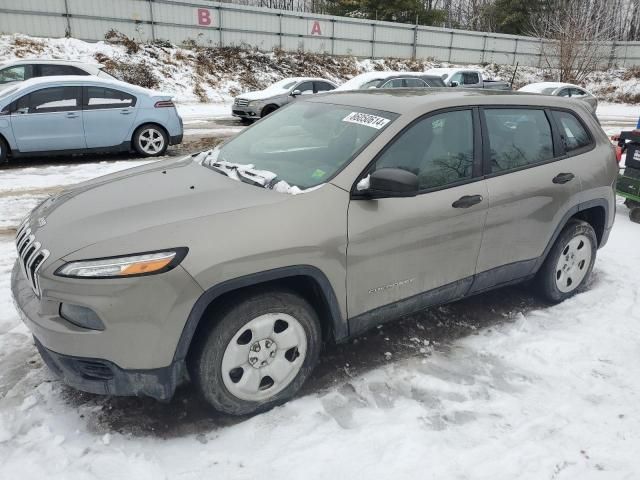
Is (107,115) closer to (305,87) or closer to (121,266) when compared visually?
(121,266)

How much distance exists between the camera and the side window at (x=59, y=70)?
37.5 ft

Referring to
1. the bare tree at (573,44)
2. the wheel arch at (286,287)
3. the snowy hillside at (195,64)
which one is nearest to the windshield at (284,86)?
the snowy hillside at (195,64)

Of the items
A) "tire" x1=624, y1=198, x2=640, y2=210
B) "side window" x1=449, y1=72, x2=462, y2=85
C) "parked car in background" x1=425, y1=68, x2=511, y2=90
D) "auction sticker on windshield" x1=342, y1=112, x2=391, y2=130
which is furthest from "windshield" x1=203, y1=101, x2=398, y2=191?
"side window" x1=449, y1=72, x2=462, y2=85

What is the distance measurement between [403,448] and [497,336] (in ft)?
4.76

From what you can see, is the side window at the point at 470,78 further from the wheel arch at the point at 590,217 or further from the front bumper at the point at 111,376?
the front bumper at the point at 111,376

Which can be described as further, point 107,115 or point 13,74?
point 13,74

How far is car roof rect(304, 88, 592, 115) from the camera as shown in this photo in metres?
3.13

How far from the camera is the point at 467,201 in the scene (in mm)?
3166

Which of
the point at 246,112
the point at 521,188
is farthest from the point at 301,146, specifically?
the point at 246,112

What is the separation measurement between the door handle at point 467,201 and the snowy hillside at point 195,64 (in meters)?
20.4

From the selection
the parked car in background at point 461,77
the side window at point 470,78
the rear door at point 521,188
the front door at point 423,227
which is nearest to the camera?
the front door at point 423,227

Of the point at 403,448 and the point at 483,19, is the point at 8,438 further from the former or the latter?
the point at 483,19

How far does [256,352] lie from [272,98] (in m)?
14.0

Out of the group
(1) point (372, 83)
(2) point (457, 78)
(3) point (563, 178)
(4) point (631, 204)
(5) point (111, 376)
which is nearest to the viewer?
(5) point (111, 376)
